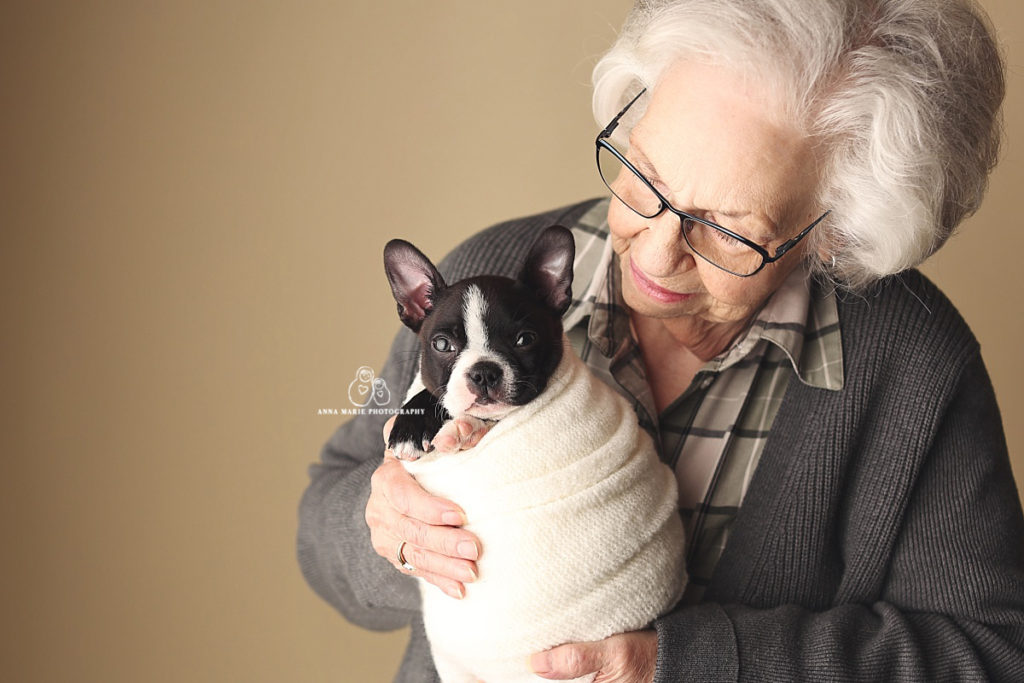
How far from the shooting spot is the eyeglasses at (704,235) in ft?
3.95

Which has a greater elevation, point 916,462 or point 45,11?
point 45,11

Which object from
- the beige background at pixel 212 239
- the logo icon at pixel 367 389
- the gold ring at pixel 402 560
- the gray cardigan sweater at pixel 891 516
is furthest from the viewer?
the beige background at pixel 212 239

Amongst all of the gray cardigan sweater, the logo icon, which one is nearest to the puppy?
the gray cardigan sweater

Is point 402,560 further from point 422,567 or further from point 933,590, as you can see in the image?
point 933,590

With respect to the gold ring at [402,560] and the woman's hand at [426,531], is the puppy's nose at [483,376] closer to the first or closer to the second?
the woman's hand at [426,531]

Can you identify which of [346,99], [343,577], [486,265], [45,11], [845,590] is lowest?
[845,590]

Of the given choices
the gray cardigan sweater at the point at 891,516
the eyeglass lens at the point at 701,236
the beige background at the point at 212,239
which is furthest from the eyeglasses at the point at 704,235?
the beige background at the point at 212,239

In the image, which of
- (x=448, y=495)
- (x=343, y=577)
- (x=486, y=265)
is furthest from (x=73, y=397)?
(x=448, y=495)

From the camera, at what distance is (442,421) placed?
3.74 ft

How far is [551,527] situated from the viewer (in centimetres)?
106

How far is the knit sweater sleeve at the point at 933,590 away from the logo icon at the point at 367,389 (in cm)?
66

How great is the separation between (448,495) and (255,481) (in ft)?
3.88

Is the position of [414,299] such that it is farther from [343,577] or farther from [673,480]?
[343,577]

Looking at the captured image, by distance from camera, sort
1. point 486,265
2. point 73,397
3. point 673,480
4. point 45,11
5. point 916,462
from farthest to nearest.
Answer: point 73,397, point 45,11, point 486,265, point 916,462, point 673,480
